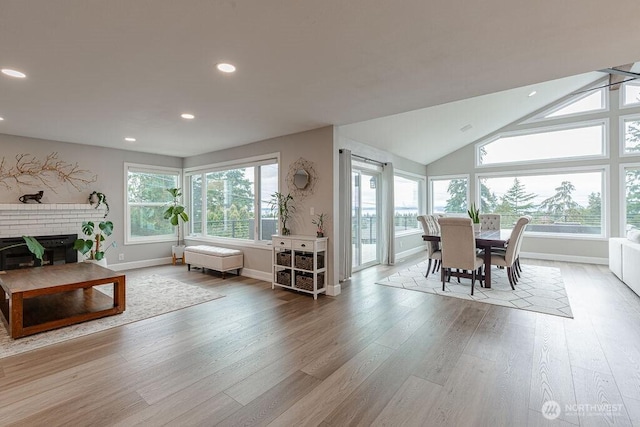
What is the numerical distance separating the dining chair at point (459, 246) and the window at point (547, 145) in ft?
14.3

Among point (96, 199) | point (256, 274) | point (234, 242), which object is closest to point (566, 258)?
point (256, 274)

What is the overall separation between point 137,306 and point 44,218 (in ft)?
9.05

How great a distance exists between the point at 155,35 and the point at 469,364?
3.30 metres

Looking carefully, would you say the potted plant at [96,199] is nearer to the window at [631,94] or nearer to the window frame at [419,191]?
the window frame at [419,191]

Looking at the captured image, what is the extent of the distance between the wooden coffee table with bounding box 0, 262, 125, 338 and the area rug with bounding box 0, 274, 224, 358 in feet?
0.34

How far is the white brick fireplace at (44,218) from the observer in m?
4.54

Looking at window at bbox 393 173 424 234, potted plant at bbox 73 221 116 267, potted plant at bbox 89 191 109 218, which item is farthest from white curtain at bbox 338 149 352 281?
potted plant at bbox 89 191 109 218

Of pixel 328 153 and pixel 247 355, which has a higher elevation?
pixel 328 153

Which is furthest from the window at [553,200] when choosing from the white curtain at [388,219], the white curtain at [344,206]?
the white curtain at [344,206]

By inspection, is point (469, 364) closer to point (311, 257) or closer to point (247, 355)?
point (247, 355)

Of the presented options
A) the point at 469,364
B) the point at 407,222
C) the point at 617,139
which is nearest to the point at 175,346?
the point at 469,364

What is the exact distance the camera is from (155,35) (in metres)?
2.00

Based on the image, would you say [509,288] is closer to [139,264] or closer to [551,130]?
[551,130]

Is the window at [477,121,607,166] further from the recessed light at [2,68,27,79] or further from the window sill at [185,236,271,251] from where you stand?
the recessed light at [2,68,27,79]
